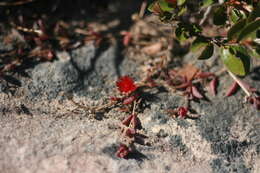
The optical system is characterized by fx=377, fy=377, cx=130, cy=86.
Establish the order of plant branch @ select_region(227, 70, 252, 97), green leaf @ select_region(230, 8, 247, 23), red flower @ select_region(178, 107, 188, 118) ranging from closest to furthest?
green leaf @ select_region(230, 8, 247, 23) → red flower @ select_region(178, 107, 188, 118) → plant branch @ select_region(227, 70, 252, 97)

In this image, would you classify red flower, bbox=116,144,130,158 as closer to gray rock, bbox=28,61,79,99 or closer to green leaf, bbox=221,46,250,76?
gray rock, bbox=28,61,79,99

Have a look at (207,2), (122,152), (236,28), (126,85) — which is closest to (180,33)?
(207,2)

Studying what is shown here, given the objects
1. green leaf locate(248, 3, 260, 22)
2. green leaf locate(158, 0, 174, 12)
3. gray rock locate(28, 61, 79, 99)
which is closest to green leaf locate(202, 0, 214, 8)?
green leaf locate(158, 0, 174, 12)

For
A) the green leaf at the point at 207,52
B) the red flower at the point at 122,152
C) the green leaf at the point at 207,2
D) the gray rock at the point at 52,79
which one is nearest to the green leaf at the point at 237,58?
the green leaf at the point at 207,52

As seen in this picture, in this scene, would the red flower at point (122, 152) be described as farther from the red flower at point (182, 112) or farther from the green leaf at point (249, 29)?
the green leaf at point (249, 29)

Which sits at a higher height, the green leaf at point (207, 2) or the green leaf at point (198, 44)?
the green leaf at point (207, 2)

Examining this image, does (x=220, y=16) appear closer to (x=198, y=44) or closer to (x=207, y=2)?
(x=207, y=2)

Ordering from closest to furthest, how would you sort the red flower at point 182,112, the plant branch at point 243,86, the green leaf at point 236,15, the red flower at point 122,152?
the red flower at point 122,152
the green leaf at point 236,15
the red flower at point 182,112
the plant branch at point 243,86

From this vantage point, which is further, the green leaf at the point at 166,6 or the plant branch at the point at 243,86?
the plant branch at the point at 243,86
